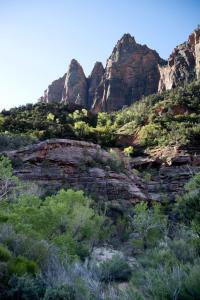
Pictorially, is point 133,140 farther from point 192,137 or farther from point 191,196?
point 191,196

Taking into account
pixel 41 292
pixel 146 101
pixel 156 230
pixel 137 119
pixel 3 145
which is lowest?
pixel 156 230

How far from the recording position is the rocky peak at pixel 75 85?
12088cm

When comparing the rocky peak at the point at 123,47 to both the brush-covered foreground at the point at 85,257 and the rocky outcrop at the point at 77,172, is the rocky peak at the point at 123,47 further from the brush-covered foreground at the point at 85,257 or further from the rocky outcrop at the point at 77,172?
the brush-covered foreground at the point at 85,257

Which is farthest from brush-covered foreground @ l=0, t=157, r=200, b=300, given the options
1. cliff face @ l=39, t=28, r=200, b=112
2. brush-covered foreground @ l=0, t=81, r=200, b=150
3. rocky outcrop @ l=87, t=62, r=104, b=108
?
Result: rocky outcrop @ l=87, t=62, r=104, b=108

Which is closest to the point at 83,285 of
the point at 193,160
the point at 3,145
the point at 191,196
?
the point at 191,196

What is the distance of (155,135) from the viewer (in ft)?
186

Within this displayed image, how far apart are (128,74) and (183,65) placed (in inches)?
889

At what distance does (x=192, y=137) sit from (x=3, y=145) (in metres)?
25.1

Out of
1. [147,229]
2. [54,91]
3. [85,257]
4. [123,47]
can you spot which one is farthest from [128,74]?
[85,257]

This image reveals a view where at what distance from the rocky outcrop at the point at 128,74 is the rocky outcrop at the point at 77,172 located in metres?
72.3

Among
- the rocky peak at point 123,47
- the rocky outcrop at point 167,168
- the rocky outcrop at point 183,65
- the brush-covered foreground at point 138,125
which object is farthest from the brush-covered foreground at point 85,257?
the rocky peak at point 123,47

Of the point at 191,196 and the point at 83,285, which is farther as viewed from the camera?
the point at 191,196

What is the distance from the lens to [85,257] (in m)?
18.3

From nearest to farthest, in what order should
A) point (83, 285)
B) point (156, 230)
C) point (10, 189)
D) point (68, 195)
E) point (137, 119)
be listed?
point (83, 285) → point (68, 195) → point (156, 230) → point (10, 189) → point (137, 119)
